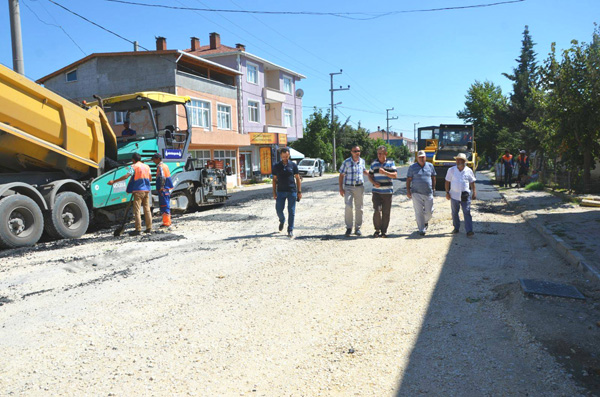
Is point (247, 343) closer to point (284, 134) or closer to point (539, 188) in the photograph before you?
point (539, 188)

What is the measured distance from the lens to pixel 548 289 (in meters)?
5.06

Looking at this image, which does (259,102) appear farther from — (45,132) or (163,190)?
(45,132)

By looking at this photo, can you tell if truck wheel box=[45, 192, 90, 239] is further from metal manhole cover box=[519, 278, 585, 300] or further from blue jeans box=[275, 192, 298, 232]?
metal manhole cover box=[519, 278, 585, 300]

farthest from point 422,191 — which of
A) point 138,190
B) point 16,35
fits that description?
point 16,35

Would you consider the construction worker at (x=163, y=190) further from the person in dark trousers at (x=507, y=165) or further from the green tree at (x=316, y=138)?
the green tree at (x=316, y=138)

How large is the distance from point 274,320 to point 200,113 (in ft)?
82.2

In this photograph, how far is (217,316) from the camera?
15.0 ft

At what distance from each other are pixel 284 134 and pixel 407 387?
37.0 metres

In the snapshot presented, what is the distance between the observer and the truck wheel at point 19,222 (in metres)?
7.85

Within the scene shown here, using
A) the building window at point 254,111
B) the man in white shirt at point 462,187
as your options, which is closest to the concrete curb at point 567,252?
the man in white shirt at point 462,187

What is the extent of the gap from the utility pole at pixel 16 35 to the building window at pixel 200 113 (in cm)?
1471

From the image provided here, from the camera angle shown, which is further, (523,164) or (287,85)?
(287,85)

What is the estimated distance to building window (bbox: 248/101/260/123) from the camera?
117 feet

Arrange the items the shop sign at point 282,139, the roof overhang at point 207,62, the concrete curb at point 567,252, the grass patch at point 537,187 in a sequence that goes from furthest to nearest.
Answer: the shop sign at point 282,139
the roof overhang at point 207,62
the grass patch at point 537,187
the concrete curb at point 567,252
